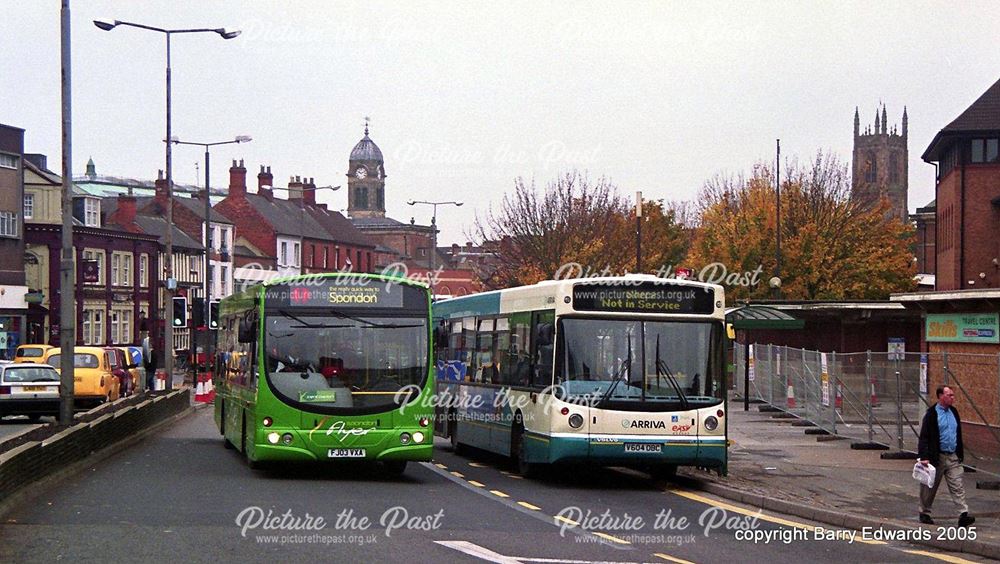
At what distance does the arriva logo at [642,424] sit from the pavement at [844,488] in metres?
1.21

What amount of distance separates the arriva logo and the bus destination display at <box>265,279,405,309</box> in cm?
354

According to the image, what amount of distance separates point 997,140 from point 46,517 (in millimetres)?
51291

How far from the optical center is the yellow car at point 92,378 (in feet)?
128

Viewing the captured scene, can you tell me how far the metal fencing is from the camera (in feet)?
72.5

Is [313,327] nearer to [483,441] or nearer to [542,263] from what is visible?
[483,441]

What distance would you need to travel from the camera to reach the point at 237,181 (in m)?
115

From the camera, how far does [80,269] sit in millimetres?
79625

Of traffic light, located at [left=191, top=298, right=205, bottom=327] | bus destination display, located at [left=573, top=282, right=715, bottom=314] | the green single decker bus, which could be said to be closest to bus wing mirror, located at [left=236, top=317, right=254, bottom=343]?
the green single decker bus

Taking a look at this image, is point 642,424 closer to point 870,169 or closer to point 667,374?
point 667,374

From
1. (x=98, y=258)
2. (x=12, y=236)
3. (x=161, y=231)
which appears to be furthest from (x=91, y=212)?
(x=161, y=231)

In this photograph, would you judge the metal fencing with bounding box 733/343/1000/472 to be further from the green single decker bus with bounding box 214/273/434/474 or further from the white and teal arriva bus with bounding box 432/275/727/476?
the green single decker bus with bounding box 214/273/434/474

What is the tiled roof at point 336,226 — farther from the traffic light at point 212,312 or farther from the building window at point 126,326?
the traffic light at point 212,312

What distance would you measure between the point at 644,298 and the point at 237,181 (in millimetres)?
96608

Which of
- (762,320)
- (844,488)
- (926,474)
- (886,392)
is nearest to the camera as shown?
(926,474)
